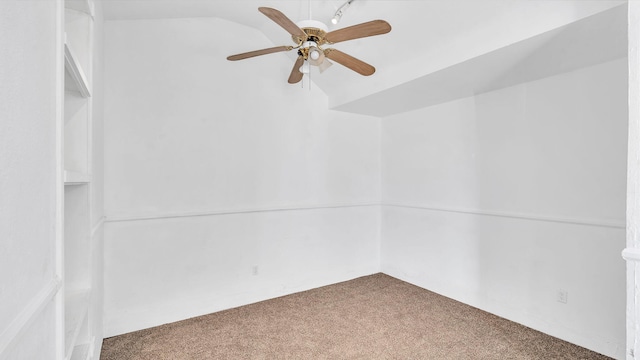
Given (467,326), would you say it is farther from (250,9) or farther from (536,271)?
(250,9)

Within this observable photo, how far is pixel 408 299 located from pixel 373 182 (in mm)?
1573

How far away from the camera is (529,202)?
2859mm

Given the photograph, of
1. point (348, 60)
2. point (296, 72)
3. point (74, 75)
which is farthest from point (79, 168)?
point (348, 60)

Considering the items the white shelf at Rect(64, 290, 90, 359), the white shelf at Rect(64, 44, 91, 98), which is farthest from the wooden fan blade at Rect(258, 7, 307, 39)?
the white shelf at Rect(64, 290, 90, 359)

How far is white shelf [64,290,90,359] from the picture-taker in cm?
126

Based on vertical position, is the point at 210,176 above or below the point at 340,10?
below

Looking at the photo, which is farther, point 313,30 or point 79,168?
point 313,30

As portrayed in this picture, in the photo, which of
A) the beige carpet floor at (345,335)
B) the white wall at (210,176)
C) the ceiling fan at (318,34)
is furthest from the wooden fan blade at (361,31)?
the beige carpet floor at (345,335)

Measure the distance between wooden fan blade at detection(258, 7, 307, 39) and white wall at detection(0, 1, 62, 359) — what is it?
96 cm

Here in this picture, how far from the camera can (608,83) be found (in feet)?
7.80

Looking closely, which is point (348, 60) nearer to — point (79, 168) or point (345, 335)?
point (79, 168)

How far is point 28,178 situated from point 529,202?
10.9 feet

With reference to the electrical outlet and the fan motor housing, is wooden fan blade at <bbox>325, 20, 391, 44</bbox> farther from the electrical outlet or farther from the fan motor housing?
the electrical outlet

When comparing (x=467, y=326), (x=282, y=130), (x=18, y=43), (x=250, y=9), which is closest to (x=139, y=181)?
(x=282, y=130)
